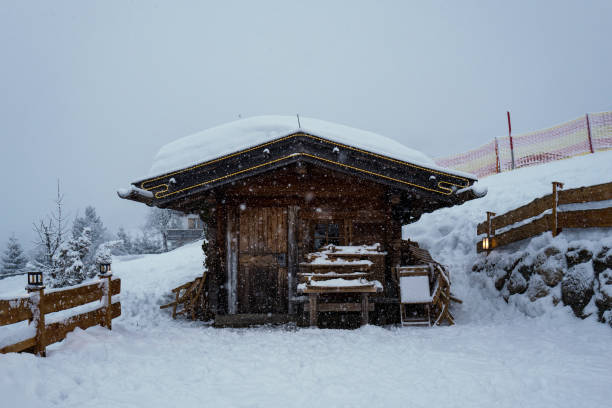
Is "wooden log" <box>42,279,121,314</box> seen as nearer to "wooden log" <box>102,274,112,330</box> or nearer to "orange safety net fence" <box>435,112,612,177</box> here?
"wooden log" <box>102,274,112,330</box>

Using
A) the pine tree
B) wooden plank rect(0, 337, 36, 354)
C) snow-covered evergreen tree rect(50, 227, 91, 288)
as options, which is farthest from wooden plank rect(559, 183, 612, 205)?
the pine tree

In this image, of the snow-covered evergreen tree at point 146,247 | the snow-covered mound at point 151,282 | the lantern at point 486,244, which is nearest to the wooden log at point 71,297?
the snow-covered mound at point 151,282

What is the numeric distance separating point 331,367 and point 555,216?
656 centimetres

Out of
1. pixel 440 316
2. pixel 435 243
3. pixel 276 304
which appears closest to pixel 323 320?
pixel 276 304

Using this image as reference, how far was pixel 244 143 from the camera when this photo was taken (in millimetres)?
8719

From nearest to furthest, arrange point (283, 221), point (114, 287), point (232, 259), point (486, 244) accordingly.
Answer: point (114, 287), point (232, 259), point (283, 221), point (486, 244)

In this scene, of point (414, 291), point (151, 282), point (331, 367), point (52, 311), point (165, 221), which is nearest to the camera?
point (331, 367)

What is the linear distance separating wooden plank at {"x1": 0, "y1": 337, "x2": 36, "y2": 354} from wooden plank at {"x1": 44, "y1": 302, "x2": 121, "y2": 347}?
0.68 feet

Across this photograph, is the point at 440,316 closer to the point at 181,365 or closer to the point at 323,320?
the point at 323,320

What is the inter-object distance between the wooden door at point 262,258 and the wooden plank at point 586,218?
650cm

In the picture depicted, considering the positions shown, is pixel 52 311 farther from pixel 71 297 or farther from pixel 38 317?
pixel 38 317

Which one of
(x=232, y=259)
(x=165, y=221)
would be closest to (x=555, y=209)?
(x=232, y=259)

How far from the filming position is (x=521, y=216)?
997 centimetres

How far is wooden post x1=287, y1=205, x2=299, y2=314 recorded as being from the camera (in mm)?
9234
